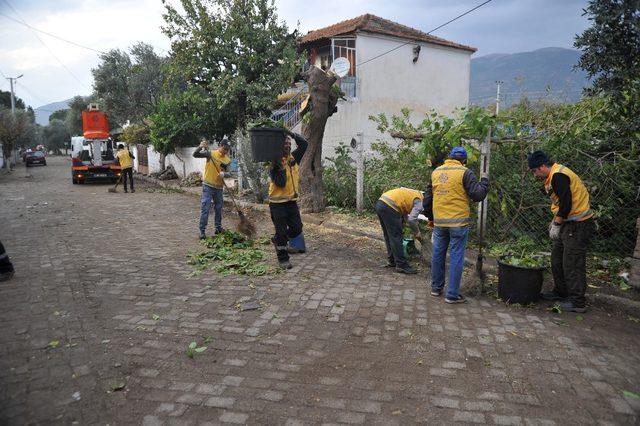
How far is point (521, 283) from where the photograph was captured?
4773 millimetres

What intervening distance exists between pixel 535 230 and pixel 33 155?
144ft

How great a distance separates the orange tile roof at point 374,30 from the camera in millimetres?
20562

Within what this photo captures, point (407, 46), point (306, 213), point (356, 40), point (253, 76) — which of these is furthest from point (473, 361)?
point (407, 46)

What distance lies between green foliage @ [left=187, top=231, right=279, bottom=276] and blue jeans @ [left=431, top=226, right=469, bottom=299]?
2140mm

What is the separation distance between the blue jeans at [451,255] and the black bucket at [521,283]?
19.7 inches

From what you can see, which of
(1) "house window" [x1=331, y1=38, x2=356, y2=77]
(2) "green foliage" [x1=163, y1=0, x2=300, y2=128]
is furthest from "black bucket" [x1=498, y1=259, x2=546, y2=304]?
(1) "house window" [x1=331, y1=38, x2=356, y2=77]

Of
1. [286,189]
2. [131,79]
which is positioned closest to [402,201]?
[286,189]

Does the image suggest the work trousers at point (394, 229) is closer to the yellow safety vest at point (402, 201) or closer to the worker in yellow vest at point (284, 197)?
the yellow safety vest at point (402, 201)

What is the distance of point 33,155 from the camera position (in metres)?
39.2

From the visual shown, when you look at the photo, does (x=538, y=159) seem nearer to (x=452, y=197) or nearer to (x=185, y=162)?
(x=452, y=197)

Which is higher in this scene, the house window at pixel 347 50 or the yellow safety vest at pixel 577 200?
the house window at pixel 347 50

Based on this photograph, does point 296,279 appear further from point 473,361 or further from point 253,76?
point 253,76

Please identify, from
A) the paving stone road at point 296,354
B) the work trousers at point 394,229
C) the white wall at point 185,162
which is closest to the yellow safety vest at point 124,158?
the white wall at point 185,162

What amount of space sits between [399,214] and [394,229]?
0.21 m
